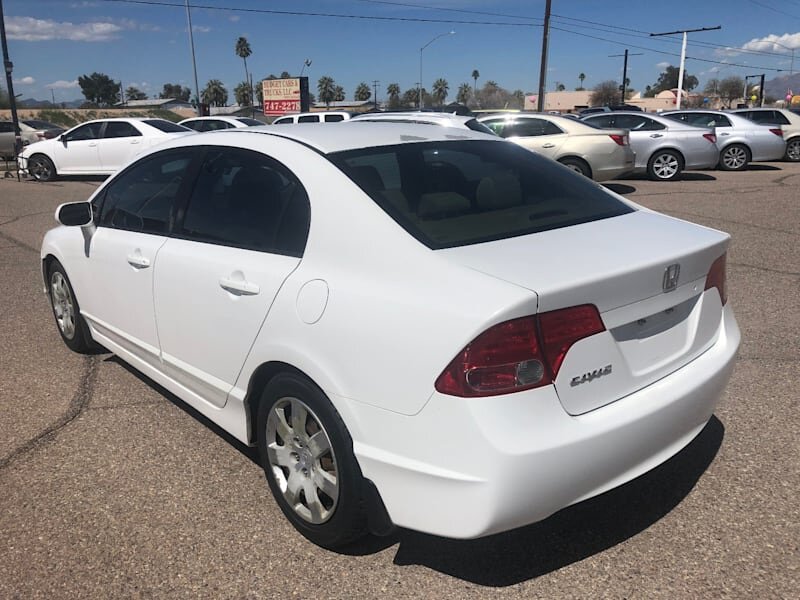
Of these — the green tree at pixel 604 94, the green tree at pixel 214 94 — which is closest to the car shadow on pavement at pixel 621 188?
the green tree at pixel 604 94

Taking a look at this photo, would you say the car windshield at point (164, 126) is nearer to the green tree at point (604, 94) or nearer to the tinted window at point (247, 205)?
the tinted window at point (247, 205)

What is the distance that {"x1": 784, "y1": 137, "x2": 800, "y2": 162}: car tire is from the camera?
18666 millimetres

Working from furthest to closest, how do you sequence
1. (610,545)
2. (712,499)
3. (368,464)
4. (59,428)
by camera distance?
(59,428) → (712,499) → (610,545) → (368,464)

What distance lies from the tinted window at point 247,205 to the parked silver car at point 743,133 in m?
15.8

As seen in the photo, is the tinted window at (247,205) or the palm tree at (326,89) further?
the palm tree at (326,89)

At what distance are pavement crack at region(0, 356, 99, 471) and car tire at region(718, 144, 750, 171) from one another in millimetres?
16777

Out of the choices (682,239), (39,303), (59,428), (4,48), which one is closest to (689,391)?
(682,239)

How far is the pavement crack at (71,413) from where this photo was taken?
11.2 feet

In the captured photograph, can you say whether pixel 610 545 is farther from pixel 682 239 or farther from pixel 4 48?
pixel 4 48

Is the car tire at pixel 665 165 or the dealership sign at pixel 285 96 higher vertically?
the dealership sign at pixel 285 96

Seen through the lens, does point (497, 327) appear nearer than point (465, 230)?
Yes

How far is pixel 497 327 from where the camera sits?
6.53 feet

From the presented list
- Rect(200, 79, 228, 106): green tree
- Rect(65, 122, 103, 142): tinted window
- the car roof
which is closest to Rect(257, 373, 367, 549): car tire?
the car roof

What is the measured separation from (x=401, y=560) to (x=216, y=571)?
2.28 ft
